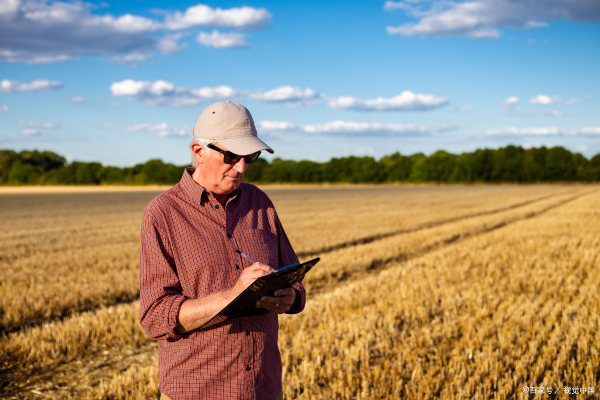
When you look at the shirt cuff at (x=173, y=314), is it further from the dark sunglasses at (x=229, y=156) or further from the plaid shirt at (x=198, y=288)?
the dark sunglasses at (x=229, y=156)

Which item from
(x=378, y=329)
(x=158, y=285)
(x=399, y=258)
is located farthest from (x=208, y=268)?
(x=399, y=258)

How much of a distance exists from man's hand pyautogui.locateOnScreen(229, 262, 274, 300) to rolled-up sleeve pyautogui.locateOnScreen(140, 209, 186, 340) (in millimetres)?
249

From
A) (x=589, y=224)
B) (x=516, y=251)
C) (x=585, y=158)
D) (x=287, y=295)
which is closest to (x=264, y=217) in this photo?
(x=287, y=295)

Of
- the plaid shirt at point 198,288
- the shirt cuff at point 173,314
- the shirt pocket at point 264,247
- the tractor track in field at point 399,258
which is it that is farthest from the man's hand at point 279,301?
the tractor track in field at point 399,258

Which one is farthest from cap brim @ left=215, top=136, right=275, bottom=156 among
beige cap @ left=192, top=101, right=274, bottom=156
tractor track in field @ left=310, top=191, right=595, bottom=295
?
tractor track in field @ left=310, top=191, right=595, bottom=295

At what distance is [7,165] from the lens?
135750 millimetres

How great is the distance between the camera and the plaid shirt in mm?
2406

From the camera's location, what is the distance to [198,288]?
2.49 meters

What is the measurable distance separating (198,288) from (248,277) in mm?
366

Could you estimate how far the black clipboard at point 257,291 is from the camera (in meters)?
2.24

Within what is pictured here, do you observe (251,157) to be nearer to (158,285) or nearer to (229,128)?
(229,128)

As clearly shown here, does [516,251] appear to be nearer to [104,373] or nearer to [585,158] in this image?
[104,373]

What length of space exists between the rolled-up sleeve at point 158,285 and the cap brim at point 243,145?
441 millimetres

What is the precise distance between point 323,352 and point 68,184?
129m
